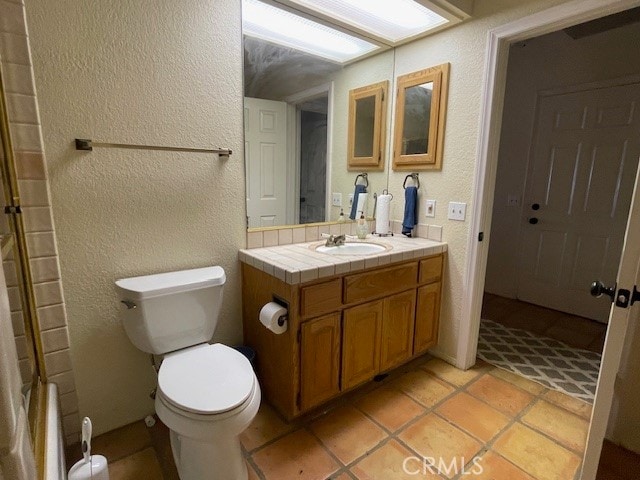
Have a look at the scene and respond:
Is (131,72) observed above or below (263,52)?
below

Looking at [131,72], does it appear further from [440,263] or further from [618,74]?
[618,74]

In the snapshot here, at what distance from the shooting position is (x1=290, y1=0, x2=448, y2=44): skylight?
1.86m

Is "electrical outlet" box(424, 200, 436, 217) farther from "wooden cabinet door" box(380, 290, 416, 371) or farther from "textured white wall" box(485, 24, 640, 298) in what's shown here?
"textured white wall" box(485, 24, 640, 298)

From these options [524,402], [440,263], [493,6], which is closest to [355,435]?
[524,402]

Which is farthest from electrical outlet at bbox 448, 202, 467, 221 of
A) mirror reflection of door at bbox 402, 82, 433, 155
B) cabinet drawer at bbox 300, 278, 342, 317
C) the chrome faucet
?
cabinet drawer at bbox 300, 278, 342, 317

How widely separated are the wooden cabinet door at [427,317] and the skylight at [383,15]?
1603mm

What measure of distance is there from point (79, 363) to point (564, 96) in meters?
3.87

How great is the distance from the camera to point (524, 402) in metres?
1.85

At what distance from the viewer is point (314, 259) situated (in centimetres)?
166

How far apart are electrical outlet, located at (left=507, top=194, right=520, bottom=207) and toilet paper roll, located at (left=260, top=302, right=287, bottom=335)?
9.16 feet

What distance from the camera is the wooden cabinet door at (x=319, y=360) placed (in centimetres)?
157

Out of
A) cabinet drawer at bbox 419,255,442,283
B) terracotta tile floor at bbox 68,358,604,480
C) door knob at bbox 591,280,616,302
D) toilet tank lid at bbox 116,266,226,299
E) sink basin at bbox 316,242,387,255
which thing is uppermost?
door knob at bbox 591,280,616,302

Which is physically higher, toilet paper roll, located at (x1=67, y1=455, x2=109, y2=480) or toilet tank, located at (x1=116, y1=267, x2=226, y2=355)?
toilet tank, located at (x1=116, y1=267, x2=226, y2=355)

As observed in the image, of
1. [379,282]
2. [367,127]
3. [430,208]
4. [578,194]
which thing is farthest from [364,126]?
[578,194]
